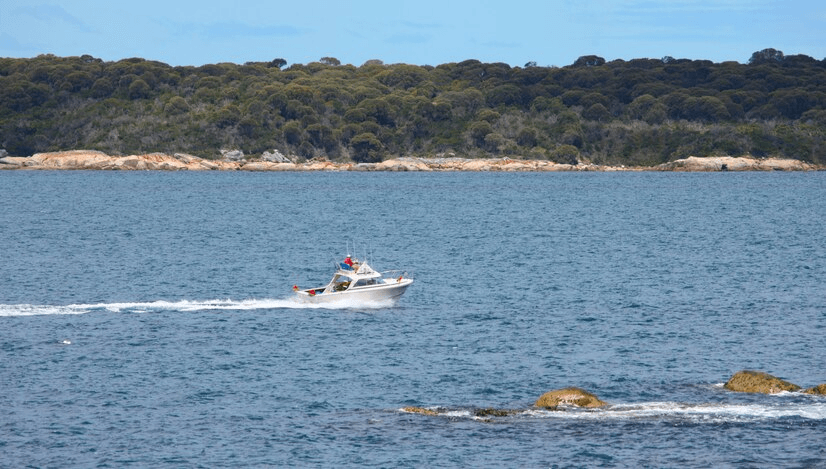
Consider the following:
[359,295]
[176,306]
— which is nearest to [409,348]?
[359,295]

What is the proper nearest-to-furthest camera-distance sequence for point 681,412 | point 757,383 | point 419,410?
point 681,412, point 419,410, point 757,383

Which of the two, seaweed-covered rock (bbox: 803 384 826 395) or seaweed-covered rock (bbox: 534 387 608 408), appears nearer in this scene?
seaweed-covered rock (bbox: 534 387 608 408)

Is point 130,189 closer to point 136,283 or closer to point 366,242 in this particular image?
point 366,242

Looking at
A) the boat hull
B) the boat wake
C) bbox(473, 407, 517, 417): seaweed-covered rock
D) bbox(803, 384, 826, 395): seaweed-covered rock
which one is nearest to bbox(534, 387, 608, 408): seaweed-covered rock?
bbox(473, 407, 517, 417): seaweed-covered rock

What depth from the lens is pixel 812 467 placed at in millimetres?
32344

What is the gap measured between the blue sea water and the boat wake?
9.3 inches

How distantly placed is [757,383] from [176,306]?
3284 cm

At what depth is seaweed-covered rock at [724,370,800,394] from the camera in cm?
4044

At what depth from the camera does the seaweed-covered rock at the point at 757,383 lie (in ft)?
133

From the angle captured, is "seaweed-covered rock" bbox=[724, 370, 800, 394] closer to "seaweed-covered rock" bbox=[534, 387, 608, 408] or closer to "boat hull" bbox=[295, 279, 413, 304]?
"seaweed-covered rock" bbox=[534, 387, 608, 408]

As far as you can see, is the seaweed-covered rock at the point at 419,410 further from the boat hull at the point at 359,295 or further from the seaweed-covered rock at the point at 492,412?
the boat hull at the point at 359,295

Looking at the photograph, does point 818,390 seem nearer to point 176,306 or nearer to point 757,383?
point 757,383

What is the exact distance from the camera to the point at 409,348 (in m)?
49.6

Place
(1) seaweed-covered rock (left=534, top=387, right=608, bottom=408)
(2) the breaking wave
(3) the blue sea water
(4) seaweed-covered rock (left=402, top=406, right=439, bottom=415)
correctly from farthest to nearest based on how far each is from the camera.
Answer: (1) seaweed-covered rock (left=534, top=387, right=608, bottom=408) < (4) seaweed-covered rock (left=402, top=406, right=439, bottom=415) < (2) the breaking wave < (3) the blue sea water
